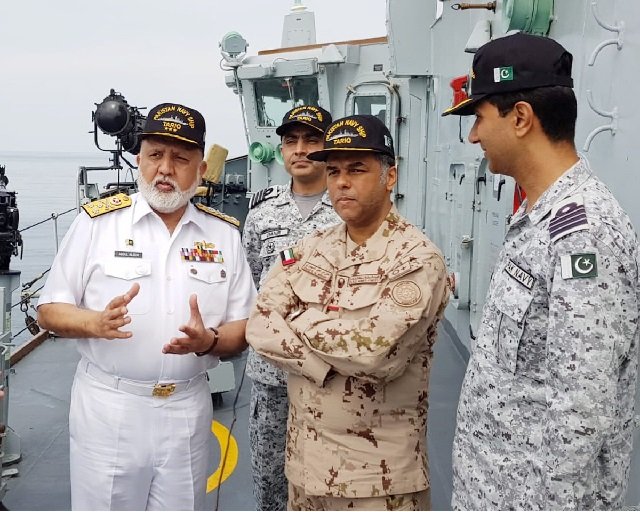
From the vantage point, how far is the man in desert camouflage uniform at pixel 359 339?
181cm

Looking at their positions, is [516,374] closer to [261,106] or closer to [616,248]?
[616,248]

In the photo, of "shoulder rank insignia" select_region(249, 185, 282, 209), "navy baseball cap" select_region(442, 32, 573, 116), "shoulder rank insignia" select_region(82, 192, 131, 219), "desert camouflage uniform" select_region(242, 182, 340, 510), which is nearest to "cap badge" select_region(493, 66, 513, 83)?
"navy baseball cap" select_region(442, 32, 573, 116)

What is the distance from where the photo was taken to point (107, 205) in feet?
7.31

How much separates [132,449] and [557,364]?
4.38 ft

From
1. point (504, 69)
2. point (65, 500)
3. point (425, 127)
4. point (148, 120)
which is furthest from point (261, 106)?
point (504, 69)

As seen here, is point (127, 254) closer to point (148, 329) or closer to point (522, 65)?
point (148, 329)

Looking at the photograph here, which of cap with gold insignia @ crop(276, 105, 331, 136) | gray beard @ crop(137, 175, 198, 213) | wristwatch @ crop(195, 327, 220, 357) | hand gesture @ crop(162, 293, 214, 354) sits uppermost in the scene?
cap with gold insignia @ crop(276, 105, 331, 136)

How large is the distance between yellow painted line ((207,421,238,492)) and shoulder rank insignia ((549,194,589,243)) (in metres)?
2.38

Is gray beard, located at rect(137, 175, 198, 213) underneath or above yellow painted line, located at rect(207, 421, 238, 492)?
above

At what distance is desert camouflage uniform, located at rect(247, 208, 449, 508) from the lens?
5.89 ft

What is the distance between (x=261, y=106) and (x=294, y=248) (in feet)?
27.2

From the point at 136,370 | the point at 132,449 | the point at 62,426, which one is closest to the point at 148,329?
the point at 136,370

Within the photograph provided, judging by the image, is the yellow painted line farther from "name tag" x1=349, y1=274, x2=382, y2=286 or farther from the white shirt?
"name tag" x1=349, y1=274, x2=382, y2=286

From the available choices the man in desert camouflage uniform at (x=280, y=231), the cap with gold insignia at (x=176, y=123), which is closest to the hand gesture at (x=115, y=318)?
the cap with gold insignia at (x=176, y=123)
